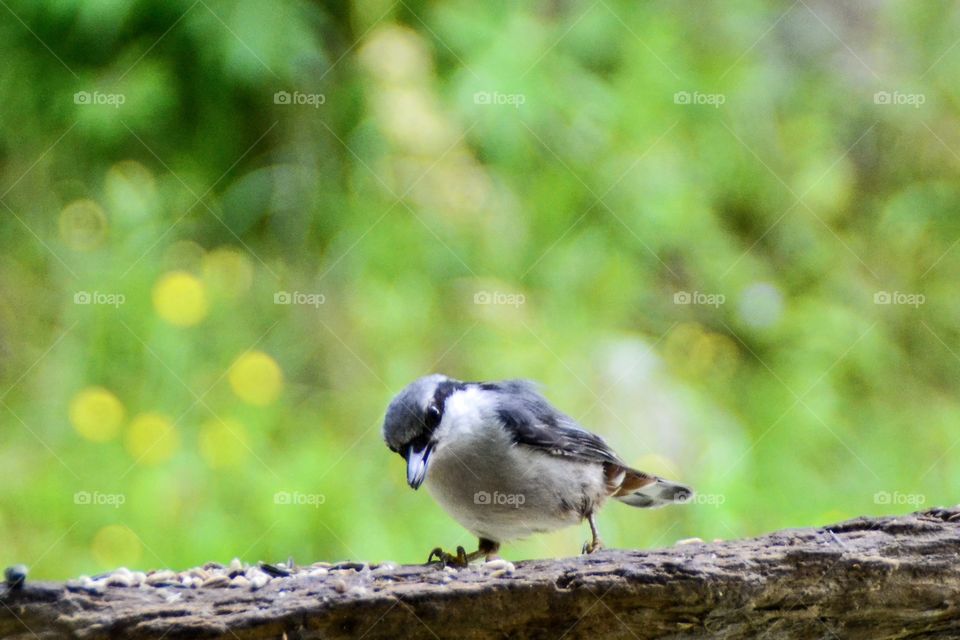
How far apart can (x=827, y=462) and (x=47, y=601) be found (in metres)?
2.58

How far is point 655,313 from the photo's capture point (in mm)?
3326

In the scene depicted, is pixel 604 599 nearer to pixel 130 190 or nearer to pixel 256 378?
pixel 256 378

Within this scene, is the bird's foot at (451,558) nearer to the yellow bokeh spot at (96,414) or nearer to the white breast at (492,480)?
the white breast at (492,480)

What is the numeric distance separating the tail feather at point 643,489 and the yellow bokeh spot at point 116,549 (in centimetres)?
144

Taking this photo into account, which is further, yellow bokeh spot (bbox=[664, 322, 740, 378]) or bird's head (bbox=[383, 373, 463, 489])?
yellow bokeh spot (bbox=[664, 322, 740, 378])

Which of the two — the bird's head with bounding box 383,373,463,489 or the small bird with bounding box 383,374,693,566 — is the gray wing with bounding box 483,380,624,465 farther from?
the bird's head with bounding box 383,373,463,489

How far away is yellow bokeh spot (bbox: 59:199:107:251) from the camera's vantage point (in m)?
3.10

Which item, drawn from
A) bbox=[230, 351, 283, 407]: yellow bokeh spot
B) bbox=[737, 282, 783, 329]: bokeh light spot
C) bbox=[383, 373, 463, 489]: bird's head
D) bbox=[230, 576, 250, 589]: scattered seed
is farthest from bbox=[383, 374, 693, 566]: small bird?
bbox=[737, 282, 783, 329]: bokeh light spot

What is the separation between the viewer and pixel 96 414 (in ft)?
9.81

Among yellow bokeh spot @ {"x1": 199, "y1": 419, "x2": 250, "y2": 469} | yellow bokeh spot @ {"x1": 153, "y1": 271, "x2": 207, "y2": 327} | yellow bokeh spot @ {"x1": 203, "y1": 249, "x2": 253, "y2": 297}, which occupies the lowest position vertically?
yellow bokeh spot @ {"x1": 199, "y1": 419, "x2": 250, "y2": 469}

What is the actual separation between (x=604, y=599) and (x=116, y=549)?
6.10ft

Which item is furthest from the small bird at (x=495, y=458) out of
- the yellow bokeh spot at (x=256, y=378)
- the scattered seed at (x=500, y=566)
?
the yellow bokeh spot at (x=256, y=378)

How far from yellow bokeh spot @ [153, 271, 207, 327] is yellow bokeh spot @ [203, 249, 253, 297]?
53 millimetres

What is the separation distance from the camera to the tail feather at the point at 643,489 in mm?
2365
